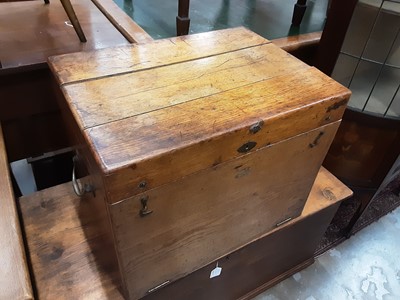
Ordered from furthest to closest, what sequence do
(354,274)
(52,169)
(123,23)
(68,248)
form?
(52,169) < (354,274) < (123,23) < (68,248)

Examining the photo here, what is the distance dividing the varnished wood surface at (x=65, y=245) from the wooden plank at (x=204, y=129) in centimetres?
33

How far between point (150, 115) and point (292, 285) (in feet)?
3.53

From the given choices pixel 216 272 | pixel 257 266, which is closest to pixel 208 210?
pixel 216 272

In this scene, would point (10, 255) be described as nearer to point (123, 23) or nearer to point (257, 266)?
point (257, 266)

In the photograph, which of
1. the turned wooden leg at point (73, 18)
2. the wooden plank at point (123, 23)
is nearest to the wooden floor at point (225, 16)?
the wooden plank at point (123, 23)

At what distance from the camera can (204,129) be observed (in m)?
0.60

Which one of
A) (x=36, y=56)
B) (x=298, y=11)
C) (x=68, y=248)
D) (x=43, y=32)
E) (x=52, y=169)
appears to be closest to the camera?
(x=68, y=248)

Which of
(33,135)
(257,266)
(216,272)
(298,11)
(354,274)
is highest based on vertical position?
(298,11)

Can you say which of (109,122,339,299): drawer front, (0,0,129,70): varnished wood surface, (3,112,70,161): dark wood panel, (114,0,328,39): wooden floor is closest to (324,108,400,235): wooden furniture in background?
(109,122,339,299): drawer front

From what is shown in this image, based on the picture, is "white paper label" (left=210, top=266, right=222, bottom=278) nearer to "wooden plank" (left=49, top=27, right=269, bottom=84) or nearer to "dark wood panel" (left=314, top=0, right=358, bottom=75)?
"wooden plank" (left=49, top=27, right=269, bottom=84)

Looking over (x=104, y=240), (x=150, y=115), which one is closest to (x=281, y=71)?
(x=150, y=115)

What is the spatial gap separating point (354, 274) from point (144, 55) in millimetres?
1265

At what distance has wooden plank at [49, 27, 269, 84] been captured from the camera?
716 millimetres

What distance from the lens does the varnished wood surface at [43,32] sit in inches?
41.3
